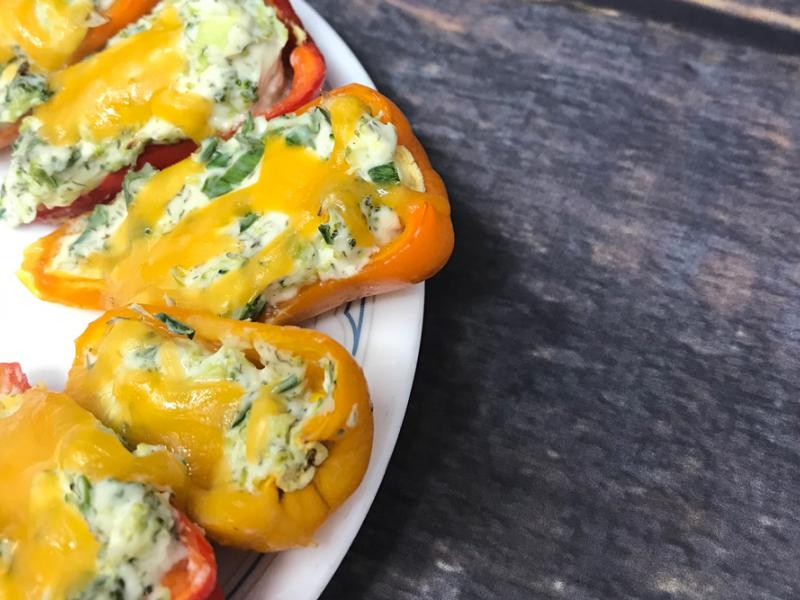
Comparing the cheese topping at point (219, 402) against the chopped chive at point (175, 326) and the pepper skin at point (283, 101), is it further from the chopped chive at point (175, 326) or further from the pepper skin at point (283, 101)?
the pepper skin at point (283, 101)

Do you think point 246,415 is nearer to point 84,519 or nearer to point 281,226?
point 84,519

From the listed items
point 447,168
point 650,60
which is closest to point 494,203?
point 447,168

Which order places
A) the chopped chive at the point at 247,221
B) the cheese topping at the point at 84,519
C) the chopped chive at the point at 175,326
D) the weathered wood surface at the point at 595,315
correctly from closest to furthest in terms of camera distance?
the cheese topping at the point at 84,519 < the chopped chive at the point at 175,326 < the chopped chive at the point at 247,221 < the weathered wood surface at the point at 595,315

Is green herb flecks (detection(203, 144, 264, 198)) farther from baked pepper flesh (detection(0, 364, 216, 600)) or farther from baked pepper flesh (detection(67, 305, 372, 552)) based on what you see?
baked pepper flesh (detection(0, 364, 216, 600))

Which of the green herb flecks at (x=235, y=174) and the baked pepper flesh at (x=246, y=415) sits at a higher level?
the green herb flecks at (x=235, y=174)

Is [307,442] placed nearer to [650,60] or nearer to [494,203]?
[494,203]

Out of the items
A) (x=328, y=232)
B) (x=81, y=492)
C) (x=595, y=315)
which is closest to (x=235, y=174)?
(x=328, y=232)

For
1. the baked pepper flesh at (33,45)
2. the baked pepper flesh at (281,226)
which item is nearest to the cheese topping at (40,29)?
the baked pepper flesh at (33,45)
